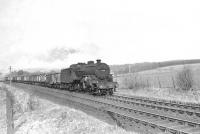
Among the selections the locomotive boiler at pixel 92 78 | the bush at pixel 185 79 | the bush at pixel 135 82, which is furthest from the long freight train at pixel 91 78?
the bush at pixel 185 79

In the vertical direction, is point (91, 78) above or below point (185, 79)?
above

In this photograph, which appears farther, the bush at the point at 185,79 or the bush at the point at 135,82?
the bush at the point at 135,82

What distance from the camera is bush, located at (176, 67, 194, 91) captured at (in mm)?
22400

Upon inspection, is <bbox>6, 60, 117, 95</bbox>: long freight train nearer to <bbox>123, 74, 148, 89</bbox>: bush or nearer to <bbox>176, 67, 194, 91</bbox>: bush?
<bbox>123, 74, 148, 89</bbox>: bush

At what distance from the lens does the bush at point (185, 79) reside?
2240 cm

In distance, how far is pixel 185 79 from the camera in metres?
22.5

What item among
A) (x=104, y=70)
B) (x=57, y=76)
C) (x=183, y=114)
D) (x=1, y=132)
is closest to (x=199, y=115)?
(x=183, y=114)

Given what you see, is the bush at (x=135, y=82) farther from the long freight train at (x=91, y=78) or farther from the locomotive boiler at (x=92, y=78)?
the locomotive boiler at (x=92, y=78)

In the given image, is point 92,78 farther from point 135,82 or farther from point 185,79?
point 185,79

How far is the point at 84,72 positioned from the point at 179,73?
9295 mm

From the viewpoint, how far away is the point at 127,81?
99.5ft

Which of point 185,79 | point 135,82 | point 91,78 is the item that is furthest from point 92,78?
point 185,79

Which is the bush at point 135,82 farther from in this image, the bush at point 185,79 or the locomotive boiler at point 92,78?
the bush at point 185,79

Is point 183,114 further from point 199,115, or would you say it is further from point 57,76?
point 57,76
